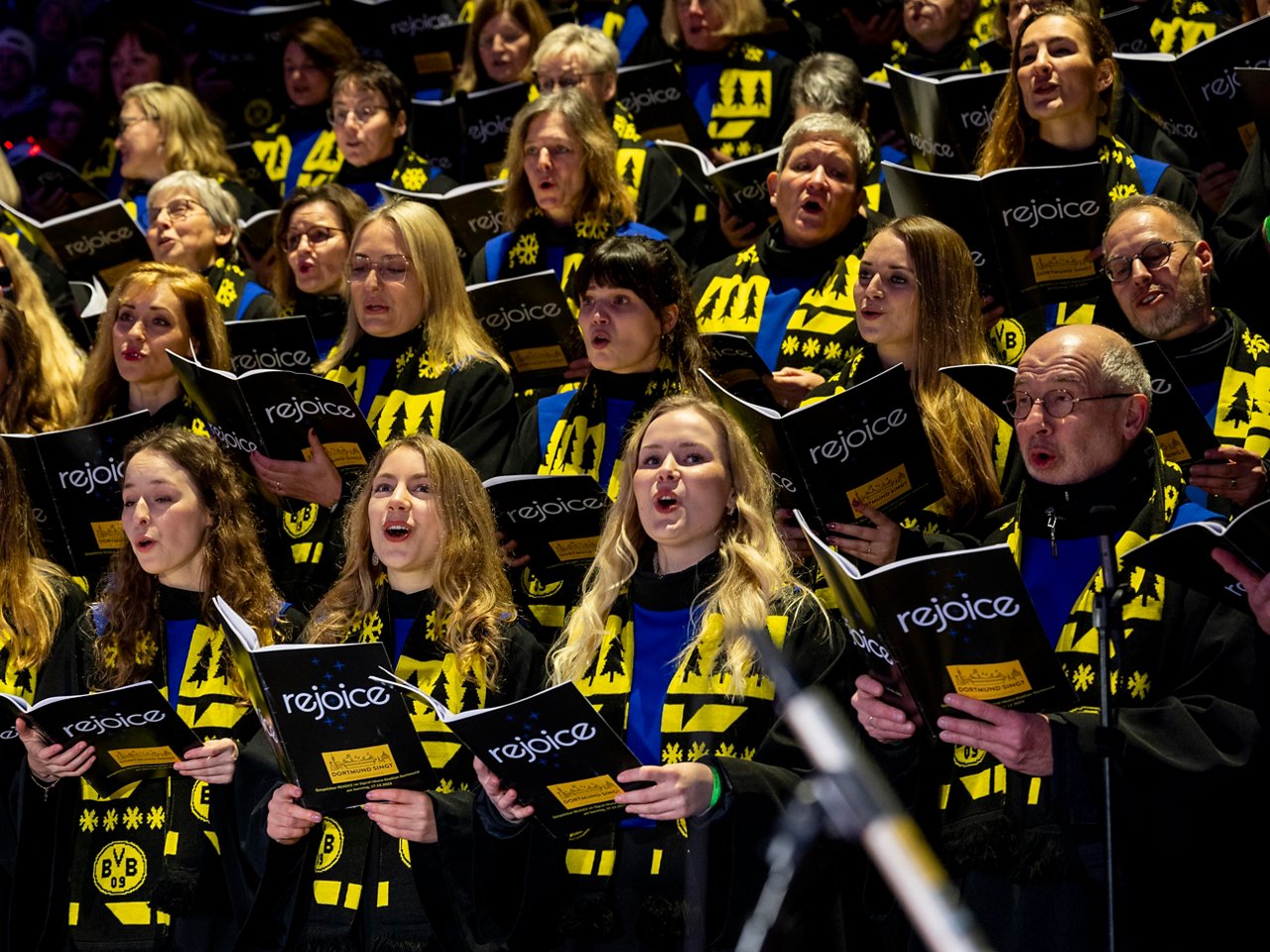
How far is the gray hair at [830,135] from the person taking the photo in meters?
5.32

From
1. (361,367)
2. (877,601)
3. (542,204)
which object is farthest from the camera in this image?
(542,204)

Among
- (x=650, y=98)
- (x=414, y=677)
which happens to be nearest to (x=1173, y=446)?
(x=414, y=677)

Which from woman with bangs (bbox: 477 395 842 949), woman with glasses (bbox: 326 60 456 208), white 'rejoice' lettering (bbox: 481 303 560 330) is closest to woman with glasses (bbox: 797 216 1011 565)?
woman with bangs (bbox: 477 395 842 949)

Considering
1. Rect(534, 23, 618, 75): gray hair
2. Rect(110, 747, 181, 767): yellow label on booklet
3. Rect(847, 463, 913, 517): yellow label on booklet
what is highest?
Rect(534, 23, 618, 75): gray hair

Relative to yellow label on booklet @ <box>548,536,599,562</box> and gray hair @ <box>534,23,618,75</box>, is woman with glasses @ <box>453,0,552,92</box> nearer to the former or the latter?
gray hair @ <box>534,23,618,75</box>

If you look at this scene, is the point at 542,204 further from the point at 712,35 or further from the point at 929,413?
the point at 929,413

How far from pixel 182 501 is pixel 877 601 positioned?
2.13m

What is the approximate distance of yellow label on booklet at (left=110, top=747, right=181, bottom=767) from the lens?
420 cm

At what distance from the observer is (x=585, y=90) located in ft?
20.9

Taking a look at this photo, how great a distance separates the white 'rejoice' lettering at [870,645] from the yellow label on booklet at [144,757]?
166 cm

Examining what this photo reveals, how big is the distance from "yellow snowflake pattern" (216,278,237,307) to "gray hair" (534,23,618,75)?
1359 millimetres

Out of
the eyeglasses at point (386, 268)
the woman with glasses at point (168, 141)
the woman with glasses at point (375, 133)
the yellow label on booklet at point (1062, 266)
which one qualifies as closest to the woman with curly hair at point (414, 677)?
the eyeglasses at point (386, 268)

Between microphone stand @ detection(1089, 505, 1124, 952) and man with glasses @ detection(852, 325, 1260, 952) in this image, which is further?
man with glasses @ detection(852, 325, 1260, 952)

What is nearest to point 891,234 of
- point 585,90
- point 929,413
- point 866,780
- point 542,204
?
point 929,413
